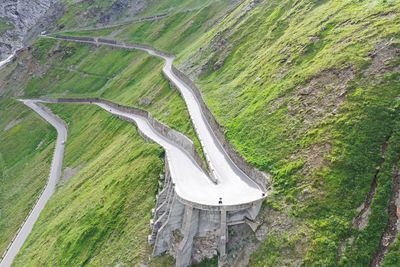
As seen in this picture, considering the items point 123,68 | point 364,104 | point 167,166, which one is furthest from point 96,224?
point 123,68

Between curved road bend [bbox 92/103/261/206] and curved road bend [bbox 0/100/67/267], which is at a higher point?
curved road bend [bbox 92/103/261/206]

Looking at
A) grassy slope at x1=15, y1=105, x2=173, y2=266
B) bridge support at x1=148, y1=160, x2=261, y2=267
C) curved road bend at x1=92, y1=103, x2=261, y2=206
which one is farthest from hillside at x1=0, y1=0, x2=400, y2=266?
curved road bend at x1=92, y1=103, x2=261, y2=206

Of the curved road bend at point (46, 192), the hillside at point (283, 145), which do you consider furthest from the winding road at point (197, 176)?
the hillside at point (283, 145)

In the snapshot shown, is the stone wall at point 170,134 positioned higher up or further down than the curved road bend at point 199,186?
further down

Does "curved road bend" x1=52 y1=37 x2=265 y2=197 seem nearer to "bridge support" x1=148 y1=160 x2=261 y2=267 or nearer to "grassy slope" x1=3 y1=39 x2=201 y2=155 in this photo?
"bridge support" x1=148 y1=160 x2=261 y2=267

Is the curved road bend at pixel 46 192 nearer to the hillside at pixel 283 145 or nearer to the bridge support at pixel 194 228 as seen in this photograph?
the hillside at pixel 283 145

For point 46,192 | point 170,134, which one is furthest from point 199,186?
point 46,192

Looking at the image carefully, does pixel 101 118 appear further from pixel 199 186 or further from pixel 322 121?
pixel 322 121
